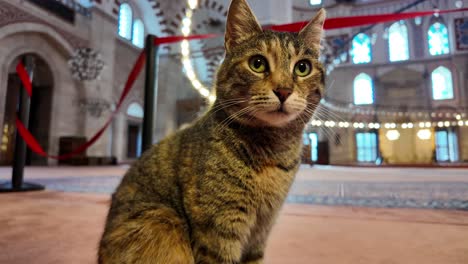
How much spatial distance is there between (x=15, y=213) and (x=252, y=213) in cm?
173

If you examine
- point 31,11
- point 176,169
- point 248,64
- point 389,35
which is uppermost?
point 389,35

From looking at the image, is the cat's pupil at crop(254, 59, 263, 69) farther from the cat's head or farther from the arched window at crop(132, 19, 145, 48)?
the arched window at crop(132, 19, 145, 48)

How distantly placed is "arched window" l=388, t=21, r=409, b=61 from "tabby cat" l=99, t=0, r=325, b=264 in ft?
55.8

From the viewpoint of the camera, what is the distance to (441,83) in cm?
1532

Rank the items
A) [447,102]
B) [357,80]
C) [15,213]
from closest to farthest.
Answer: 1. [15,213]
2. [447,102]
3. [357,80]

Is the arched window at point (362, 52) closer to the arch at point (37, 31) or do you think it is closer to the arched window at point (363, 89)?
the arched window at point (363, 89)

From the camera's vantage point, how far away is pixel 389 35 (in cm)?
1537

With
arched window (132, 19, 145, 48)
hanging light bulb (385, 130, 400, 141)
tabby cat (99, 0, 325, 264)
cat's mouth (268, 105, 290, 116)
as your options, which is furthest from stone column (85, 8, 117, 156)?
hanging light bulb (385, 130, 400, 141)

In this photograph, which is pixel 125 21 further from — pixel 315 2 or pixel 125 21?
pixel 315 2

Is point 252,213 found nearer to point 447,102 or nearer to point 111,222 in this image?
point 111,222

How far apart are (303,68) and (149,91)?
1.58 m

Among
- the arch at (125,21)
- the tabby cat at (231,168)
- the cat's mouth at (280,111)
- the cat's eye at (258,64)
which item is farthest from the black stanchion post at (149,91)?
the arch at (125,21)

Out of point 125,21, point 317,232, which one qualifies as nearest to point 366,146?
point 125,21

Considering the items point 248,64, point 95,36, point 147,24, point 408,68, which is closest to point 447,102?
point 408,68
